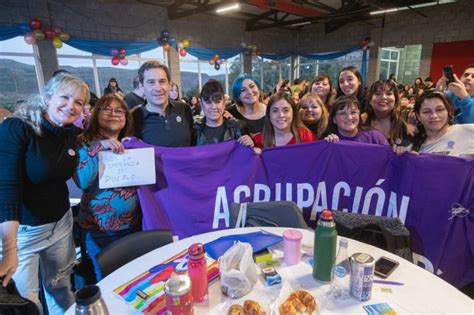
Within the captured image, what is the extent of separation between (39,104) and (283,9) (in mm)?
8493

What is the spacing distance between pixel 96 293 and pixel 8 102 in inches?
313

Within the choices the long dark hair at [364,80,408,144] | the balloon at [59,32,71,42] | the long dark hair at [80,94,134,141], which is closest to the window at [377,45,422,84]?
the long dark hair at [364,80,408,144]

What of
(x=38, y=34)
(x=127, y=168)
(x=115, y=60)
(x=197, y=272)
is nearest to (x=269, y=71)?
(x=115, y=60)

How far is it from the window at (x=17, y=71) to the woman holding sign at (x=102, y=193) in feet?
20.0

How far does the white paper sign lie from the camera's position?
178cm

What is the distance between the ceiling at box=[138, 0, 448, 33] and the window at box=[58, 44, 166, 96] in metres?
1.53

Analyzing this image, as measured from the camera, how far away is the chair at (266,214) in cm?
162

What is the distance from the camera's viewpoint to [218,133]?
228 cm

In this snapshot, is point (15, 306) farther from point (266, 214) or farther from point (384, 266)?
point (384, 266)

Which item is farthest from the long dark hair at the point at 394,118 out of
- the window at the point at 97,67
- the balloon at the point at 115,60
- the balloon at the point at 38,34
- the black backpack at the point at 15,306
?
the window at the point at 97,67

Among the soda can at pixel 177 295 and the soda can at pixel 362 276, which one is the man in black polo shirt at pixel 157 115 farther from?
the soda can at pixel 362 276

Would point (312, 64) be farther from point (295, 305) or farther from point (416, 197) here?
point (295, 305)

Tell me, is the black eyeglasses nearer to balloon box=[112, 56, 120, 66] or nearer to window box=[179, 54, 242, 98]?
balloon box=[112, 56, 120, 66]

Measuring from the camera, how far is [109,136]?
1.93m
